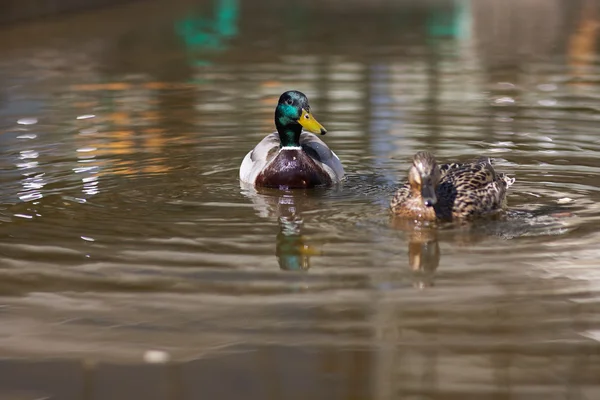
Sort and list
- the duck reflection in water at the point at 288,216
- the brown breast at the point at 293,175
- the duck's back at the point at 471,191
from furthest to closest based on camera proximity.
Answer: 1. the brown breast at the point at 293,175
2. the duck's back at the point at 471,191
3. the duck reflection in water at the point at 288,216

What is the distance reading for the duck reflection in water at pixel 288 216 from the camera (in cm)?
729

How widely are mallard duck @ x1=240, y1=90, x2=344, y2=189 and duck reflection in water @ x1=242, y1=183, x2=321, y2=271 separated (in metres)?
0.10

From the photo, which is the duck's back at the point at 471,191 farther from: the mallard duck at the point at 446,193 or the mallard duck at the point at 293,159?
the mallard duck at the point at 293,159

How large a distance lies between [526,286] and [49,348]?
8.08ft

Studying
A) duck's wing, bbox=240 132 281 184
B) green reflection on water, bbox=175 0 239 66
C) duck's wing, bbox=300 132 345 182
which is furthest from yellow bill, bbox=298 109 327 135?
green reflection on water, bbox=175 0 239 66

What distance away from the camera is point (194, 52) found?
2138cm

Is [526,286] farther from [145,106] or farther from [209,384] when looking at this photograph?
[145,106]

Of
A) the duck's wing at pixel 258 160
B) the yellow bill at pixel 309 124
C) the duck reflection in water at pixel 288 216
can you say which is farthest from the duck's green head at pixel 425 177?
the duck's wing at pixel 258 160

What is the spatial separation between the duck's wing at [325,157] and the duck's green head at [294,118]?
0.14m

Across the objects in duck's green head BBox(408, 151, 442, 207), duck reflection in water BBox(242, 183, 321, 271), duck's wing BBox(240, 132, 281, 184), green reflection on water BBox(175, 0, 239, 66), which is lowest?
green reflection on water BBox(175, 0, 239, 66)

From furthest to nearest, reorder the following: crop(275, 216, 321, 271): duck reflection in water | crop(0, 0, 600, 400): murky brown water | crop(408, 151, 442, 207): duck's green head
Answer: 1. crop(408, 151, 442, 207): duck's green head
2. crop(275, 216, 321, 271): duck reflection in water
3. crop(0, 0, 600, 400): murky brown water

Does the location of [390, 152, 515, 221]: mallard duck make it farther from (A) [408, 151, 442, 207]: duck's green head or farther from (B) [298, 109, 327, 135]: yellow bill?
(B) [298, 109, 327, 135]: yellow bill

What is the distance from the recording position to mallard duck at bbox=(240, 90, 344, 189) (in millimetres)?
9680

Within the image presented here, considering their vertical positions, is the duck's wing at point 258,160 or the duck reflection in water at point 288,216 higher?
the duck's wing at point 258,160
